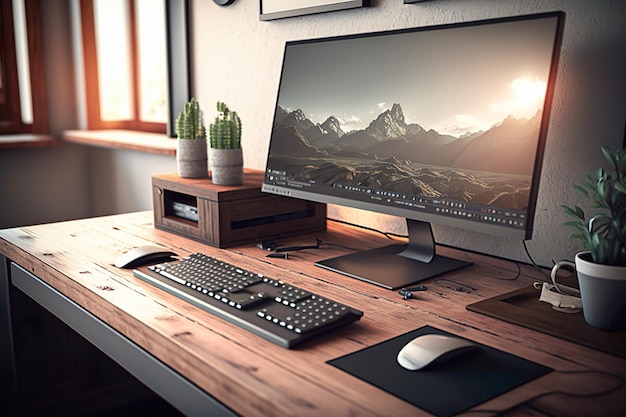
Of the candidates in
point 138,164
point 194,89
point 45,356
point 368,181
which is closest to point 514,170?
point 368,181

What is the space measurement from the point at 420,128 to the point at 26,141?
2137 mm

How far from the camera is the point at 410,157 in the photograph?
1.21 metres

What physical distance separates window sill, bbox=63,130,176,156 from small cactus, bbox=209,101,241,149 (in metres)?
0.68

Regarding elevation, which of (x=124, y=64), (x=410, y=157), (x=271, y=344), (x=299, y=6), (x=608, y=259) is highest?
(x=299, y=6)

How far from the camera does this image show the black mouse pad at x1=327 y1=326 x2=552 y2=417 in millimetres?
734

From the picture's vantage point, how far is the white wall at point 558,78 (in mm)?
1148

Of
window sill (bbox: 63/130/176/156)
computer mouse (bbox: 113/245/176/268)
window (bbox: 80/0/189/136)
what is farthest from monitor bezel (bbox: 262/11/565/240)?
window (bbox: 80/0/189/136)

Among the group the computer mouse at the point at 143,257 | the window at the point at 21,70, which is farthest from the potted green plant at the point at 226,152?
the window at the point at 21,70

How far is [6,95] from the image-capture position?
2.88m

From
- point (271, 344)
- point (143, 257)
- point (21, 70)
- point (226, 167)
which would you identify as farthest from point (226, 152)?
point (21, 70)

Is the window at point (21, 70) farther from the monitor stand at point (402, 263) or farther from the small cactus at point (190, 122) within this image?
the monitor stand at point (402, 263)

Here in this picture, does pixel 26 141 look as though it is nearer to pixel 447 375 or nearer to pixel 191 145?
pixel 191 145

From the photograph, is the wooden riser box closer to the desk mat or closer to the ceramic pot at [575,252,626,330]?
the desk mat

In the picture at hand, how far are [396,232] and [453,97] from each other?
540 millimetres
